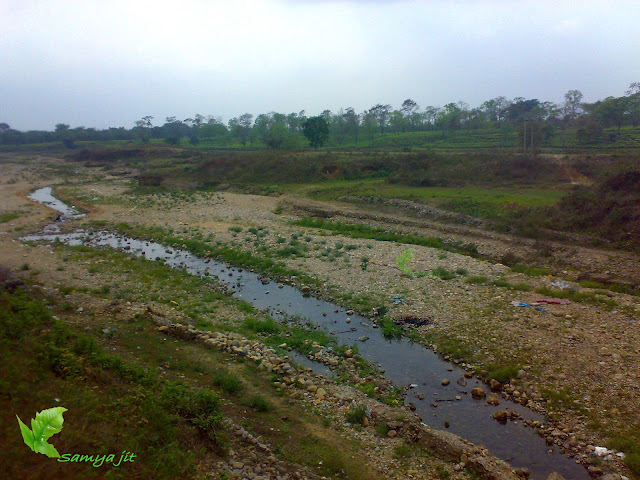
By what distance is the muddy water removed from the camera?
311 inches

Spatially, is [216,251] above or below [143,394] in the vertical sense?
below

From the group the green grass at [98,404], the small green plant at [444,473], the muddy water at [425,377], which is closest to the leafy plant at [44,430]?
the green grass at [98,404]

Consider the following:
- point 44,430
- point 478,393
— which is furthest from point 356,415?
point 44,430

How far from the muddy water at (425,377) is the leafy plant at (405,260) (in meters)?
3.90

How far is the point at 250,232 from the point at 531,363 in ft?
52.2

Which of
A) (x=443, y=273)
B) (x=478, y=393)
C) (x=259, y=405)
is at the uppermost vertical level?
(x=443, y=273)

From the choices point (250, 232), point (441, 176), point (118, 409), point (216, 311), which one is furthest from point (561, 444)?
point (441, 176)

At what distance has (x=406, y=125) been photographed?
78.4 meters

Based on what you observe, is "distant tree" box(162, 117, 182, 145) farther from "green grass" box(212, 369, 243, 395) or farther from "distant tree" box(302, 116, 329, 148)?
"green grass" box(212, 369, 243, 395)

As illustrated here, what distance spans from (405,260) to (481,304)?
4791mm

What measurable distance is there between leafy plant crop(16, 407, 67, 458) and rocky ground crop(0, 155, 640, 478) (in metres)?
2.52

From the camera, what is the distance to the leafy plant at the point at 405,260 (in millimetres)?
16625

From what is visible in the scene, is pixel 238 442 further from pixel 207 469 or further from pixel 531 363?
pixel 531 363

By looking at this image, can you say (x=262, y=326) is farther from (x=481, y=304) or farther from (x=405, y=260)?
(x=405, y=260)
